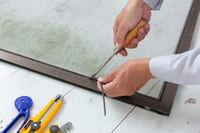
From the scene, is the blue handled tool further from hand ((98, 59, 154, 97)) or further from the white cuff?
the white cuff

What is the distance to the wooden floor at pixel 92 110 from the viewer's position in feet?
2.63

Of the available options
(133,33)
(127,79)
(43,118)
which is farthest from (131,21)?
(43,118)

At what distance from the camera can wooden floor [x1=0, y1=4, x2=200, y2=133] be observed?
0.80 metres

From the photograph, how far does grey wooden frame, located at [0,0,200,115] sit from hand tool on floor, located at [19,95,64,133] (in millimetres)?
112

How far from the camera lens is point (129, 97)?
879 mm

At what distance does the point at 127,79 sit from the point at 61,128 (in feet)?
0.91

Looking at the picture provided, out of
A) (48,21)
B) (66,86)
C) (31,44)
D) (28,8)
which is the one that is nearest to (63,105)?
(66,86)

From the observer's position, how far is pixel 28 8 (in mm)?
1347

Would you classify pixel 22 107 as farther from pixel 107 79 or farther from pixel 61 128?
pixel 107 79

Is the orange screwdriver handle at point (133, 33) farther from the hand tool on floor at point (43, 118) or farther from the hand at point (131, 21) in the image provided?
the hand tool on floor at point (43, 118)

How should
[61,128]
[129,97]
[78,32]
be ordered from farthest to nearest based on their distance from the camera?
[78,32] < [129,97] < [61,128]

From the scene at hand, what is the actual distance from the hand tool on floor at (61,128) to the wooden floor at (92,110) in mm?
18

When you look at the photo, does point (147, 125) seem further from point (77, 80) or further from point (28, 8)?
point (28, 8)

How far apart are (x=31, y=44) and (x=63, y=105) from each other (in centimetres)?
41
